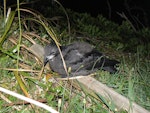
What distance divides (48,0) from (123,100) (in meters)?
5.24

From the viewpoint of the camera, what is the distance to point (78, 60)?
14.1ft

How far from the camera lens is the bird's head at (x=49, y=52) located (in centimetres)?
414

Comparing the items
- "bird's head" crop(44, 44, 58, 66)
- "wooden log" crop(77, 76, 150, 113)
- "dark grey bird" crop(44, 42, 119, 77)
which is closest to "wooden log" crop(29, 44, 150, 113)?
"wooden log" crop(77, 76, 150, 113)

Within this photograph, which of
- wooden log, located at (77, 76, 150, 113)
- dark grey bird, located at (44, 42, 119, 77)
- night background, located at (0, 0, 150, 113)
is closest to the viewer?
wooden log, located at (77, 76, 150, 113)

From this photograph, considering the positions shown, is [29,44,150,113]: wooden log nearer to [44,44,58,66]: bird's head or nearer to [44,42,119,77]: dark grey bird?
[44,42,119,77]: dark grey bird

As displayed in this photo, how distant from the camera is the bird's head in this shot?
163 inches

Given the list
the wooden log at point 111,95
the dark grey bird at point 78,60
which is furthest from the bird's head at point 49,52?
the wooden log at point 111,95

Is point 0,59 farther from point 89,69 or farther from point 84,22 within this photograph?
point 84,22

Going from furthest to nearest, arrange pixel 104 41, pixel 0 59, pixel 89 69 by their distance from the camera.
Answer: pixel 104 41 < pixel 89 69 < pixel 0 59

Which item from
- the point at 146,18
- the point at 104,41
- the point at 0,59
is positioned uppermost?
the point at 0,59

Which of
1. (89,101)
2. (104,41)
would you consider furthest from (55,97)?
(104,41)

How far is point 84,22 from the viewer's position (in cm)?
637

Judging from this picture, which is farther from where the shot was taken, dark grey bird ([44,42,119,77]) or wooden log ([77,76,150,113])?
dark grey bird ([44,42,119,77])

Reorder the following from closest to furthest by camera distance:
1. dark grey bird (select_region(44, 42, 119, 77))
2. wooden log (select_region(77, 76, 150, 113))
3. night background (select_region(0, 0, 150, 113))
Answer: wooden log (select_region(77, 76, 150, 113))
night background (select_region(0, 0, 150, 113))
dark grey bird (select_region(44, 42, 119, 77))
